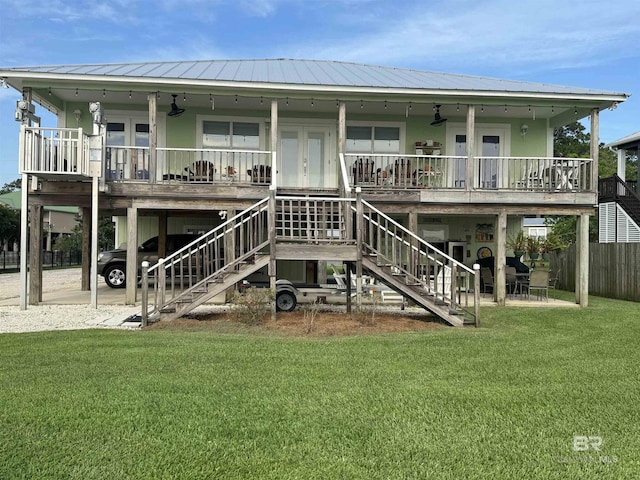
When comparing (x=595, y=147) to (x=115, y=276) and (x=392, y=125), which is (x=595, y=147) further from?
(x=115, y=276)

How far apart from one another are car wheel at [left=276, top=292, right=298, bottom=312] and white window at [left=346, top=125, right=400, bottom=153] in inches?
227

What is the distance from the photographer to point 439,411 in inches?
181

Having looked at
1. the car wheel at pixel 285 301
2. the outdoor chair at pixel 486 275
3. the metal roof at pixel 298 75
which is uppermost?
the metal roof at pixel 298 75

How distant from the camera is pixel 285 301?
11.6m

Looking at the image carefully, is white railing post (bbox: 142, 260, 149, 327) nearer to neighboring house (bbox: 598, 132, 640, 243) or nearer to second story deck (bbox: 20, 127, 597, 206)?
second story deck (bbox: 20, 127, 597, 206)

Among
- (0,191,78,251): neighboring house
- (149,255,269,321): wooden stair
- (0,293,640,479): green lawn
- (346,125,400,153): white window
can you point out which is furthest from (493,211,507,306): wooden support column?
(0,191,78,251): neighboring house

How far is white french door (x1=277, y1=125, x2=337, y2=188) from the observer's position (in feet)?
51.0

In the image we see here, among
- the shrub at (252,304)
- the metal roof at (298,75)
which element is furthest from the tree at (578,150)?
the shrub at (252,304)

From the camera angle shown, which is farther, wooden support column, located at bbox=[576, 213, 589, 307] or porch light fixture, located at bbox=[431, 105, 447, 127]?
porch light fixture, located at bbox=[431, 105, 447, 127]

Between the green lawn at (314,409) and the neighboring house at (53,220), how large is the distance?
156 ft

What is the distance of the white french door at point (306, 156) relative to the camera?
15531 millimetres

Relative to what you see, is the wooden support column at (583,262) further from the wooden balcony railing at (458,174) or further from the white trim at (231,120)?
Result: the white trim at (231,120)

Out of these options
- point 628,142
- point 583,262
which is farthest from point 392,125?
point 628,142

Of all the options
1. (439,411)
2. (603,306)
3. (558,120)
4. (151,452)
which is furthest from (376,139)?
(151,452)
